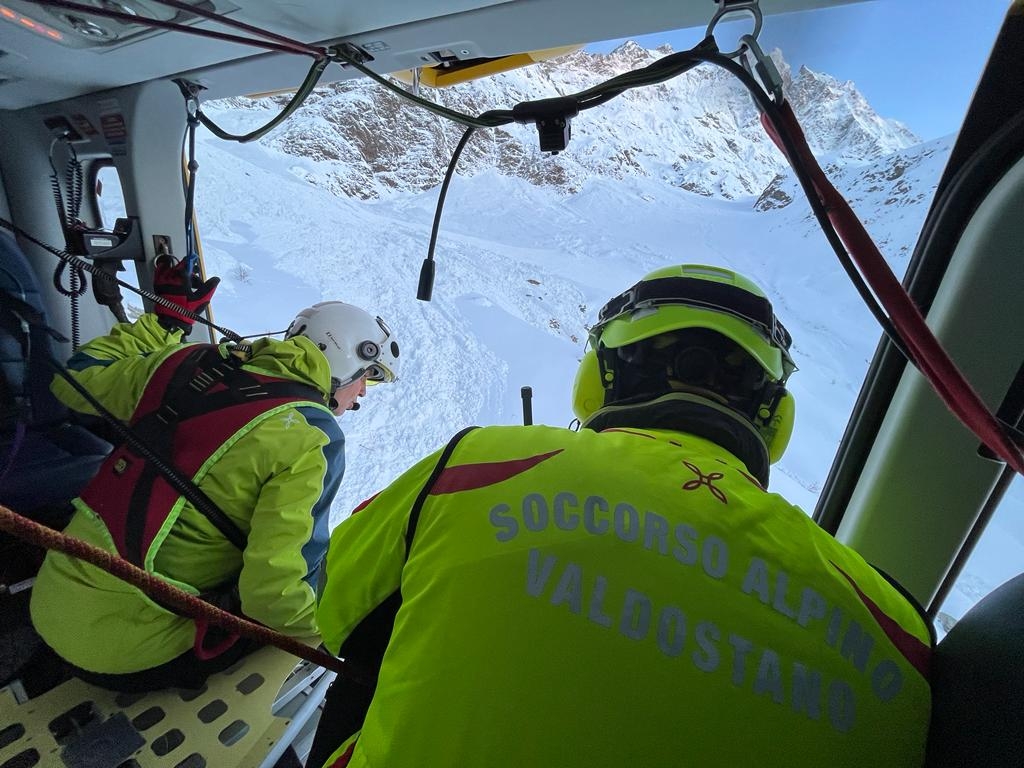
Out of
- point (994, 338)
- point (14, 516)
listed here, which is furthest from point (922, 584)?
point (14, 516)

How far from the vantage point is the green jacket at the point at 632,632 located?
46 cm

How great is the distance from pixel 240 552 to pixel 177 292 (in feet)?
4.76

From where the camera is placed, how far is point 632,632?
49 cm

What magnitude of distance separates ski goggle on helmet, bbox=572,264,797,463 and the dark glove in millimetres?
2057

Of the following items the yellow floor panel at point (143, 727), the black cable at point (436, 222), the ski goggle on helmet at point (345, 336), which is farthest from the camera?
the ski goggle on helmet at point (345, 336)

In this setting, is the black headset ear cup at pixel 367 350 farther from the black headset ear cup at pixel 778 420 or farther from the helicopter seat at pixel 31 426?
the black headset ear cup at pixel 778 420

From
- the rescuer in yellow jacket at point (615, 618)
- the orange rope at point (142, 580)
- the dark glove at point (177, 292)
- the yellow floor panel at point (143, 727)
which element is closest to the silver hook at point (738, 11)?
the rescuer in yellow jacket at point (615, 618)

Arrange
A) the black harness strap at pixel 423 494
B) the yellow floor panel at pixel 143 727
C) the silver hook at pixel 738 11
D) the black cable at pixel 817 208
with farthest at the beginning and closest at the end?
1. the yellow floor panel at pixel 143 727
2. the silver hook at pixel 738 11
3. the black cable at pixel 817 208
4. the black harness strap at pixel 423 494

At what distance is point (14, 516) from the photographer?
522 mm

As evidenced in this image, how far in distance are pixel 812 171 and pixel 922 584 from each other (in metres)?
1.26

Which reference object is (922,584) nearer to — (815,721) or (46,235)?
(815,721)

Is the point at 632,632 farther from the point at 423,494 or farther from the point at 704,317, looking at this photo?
the point at 704,317

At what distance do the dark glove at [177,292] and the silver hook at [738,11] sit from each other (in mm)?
2313

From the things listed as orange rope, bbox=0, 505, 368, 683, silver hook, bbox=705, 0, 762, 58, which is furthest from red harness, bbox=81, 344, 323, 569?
silver hook, bbox=705, 0, 762, 58
